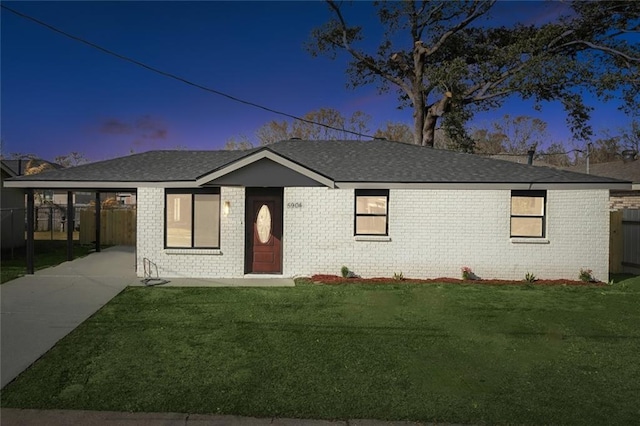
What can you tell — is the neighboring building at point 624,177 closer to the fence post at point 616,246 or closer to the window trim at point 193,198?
the fence post at point 616,246

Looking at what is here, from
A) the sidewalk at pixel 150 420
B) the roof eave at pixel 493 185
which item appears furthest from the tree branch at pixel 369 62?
the sidewalk at pixel 150 420

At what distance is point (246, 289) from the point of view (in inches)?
407

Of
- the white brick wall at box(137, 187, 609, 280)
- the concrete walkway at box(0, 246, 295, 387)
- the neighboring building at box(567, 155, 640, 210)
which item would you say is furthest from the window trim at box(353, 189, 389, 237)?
the neighboring building at box(567, 155, 640, 210)

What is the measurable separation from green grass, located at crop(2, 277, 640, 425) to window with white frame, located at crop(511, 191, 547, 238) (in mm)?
2828

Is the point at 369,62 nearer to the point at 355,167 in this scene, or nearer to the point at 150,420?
the point at 355,167

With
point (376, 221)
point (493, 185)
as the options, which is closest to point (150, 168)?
point (376, 221)

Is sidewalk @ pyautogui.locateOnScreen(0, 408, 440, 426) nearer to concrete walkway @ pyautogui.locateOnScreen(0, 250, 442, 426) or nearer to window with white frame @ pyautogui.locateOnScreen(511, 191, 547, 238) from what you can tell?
concrete walkway @ pyautogui.locateOnScreen(0, 250, 442, 426)

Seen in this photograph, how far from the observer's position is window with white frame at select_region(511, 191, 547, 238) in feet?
38.9

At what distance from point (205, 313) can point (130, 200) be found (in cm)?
4076

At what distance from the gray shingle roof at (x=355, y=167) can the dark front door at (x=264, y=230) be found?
1.27 m

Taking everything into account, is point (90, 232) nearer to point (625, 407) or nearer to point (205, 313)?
point (205, 313)

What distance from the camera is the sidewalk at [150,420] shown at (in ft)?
13.8

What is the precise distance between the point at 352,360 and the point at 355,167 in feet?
25.6

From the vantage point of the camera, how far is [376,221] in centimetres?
1196
